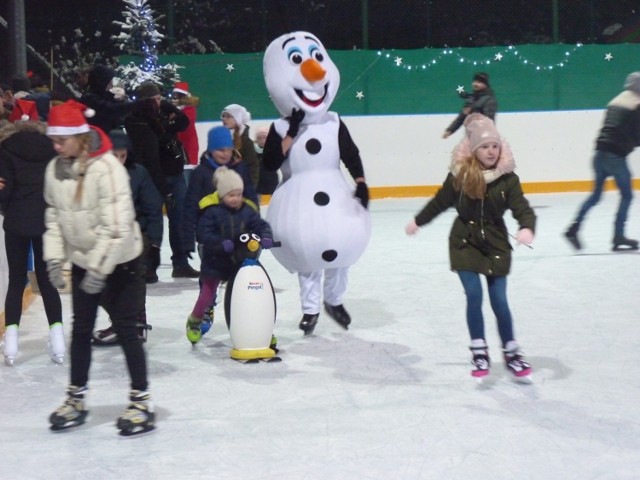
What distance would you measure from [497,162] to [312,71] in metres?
1.37

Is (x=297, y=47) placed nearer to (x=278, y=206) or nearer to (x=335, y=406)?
(x=278, y=206)

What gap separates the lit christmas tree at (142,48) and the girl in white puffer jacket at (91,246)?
790 centimetres

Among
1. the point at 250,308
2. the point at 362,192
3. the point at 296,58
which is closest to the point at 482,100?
the point at 296,58

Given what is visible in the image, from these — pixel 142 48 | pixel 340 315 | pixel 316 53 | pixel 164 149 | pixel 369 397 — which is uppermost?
pixel 142 48

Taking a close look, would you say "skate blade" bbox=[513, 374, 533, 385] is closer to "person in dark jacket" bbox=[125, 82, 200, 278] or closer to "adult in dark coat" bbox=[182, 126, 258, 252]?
"adult in dark coat" bbox=[182, 126, 258, 252]

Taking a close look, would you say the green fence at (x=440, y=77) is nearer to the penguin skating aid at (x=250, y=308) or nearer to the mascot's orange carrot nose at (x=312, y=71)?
the mascot's orange carrot nose at (x=312, y=71)

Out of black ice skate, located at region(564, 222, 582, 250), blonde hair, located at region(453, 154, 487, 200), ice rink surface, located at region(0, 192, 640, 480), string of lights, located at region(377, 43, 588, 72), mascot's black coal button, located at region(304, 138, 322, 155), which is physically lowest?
ice rink surface, located at region(0, 192, 640, 480)

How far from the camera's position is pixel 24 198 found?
5.58 metres

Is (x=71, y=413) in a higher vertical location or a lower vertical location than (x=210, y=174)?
lower

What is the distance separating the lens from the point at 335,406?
488cm

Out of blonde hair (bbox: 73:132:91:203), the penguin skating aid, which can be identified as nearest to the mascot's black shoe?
the penguin skating aid

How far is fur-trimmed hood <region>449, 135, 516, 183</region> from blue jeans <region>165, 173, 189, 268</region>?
11.5ft

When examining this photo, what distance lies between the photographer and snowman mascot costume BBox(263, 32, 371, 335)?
6098 mm

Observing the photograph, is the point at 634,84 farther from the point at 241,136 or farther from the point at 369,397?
the point at 369,397
